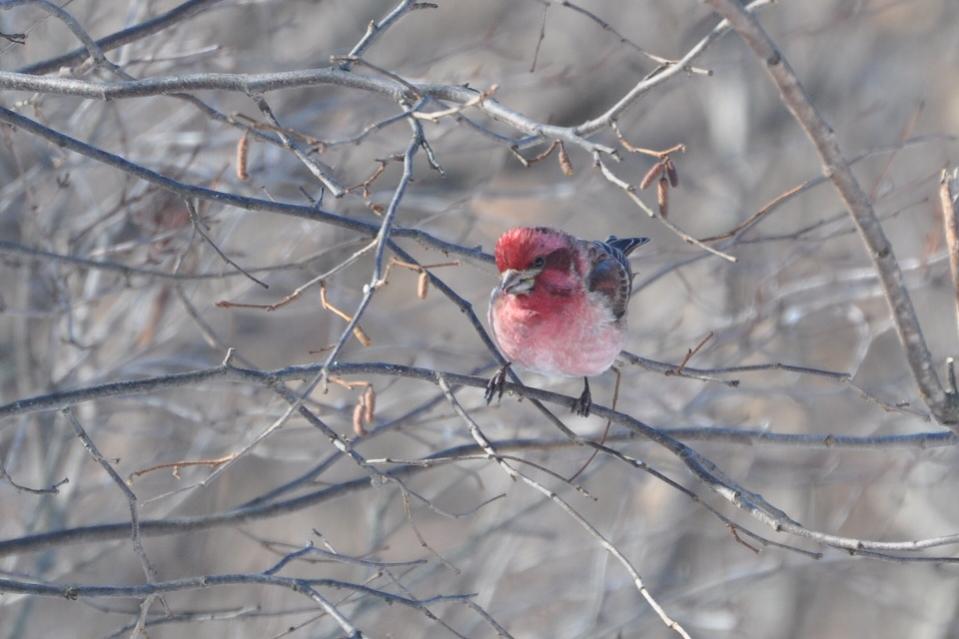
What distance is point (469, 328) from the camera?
47.0 feet

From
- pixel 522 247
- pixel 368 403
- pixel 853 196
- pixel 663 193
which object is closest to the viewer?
pixel 853 196

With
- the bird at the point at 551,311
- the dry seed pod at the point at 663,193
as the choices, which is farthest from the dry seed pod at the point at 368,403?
the dry seed pod at the point at 663,193

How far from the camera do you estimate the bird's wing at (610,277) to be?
5.16m

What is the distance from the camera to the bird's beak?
4.88 metres

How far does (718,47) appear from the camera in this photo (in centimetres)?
1130

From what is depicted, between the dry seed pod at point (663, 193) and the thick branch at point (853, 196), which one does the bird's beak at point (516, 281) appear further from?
the thick branch at point (853, 196)

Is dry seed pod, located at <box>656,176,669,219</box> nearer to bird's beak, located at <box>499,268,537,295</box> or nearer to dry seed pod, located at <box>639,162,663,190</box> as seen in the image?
dry seed pod, located at <box>639,162,663,190</box>

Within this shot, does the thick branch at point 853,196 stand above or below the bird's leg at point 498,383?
below

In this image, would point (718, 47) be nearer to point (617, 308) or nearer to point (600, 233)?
point (600, 233)

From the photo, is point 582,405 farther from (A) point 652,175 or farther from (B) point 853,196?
(B) point 853,196

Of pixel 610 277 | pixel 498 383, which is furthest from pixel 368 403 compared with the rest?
pixel 610 277

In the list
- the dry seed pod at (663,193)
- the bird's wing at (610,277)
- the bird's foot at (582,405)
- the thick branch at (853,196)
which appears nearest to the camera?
the thick branch at (853,196)

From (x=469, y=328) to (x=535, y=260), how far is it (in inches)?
369

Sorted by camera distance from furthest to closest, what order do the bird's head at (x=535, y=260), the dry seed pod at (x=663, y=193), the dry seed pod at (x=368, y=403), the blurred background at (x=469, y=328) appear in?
the blurred background at (x=469, y=328) → the bird's head at (x=535, y=260) → the dry seed pod at (x=368, y=403) → the dry seed pod at (x=663, y=193)
